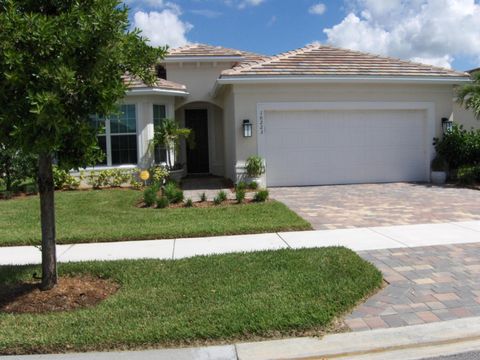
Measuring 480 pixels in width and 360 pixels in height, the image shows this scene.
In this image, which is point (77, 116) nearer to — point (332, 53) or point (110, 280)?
point (110, 280)

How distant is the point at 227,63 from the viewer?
1861cm

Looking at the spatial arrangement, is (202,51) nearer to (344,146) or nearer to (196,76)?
(196,76)

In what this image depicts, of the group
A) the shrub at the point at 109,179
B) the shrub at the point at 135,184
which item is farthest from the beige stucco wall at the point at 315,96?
the shrub at the point at 109,179

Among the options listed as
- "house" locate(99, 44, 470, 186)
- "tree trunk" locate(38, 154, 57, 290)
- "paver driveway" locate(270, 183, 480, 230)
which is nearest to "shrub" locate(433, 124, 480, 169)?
"house" locate(99, 44, 470, 186)

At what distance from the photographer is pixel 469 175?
553 inches

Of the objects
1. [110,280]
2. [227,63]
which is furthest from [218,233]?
[227,63]

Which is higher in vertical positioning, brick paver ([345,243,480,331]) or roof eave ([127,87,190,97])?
roof eave ([127,87,190,97])

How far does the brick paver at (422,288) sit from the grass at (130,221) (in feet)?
7.75

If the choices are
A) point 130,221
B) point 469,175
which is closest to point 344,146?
point 469,175

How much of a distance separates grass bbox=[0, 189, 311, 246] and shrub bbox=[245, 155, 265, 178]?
10.7 feet

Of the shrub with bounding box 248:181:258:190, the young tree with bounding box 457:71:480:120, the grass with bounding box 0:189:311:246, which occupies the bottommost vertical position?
the grass with bounding box 0:189:311:246

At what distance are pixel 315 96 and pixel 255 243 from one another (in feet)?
27.3

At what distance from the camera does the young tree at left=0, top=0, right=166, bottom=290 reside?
4.03 meters

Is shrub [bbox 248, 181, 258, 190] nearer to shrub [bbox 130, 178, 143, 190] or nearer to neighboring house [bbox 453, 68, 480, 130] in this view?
shrub [bbox 130, 178, 143, 190]
